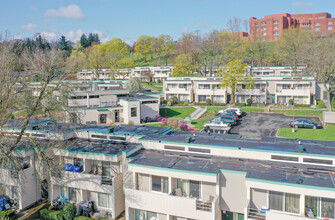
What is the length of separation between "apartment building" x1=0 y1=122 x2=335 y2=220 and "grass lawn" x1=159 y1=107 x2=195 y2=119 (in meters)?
27.7

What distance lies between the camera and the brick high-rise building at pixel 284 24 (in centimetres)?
11281

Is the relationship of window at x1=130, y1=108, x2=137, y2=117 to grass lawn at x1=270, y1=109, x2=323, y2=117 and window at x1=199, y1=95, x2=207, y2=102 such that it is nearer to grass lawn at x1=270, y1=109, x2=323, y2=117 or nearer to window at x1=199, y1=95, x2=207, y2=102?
window at x1=199, y1=95, x2=207, y2=102

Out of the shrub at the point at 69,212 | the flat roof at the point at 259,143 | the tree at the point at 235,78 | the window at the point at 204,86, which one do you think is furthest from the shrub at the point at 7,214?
the window at the point at 204,86

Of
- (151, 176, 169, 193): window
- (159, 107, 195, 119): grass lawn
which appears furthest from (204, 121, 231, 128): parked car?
(151, 176, 169, 193): window

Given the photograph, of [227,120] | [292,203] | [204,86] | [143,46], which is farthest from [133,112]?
[143,46]

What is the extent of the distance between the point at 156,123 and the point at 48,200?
25743 mm

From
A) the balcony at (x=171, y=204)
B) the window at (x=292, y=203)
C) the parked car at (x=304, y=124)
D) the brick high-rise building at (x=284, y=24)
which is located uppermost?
the brick high-rise building at (x=284, y=24)

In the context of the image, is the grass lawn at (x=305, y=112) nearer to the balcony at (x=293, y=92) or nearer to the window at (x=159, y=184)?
the balcony at (x=293, y=92)

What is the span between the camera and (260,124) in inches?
1716

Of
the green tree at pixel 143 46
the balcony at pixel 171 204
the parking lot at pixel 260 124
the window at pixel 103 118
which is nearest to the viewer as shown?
the balcony at pixel 171 204

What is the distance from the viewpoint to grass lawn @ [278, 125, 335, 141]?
1390 inches

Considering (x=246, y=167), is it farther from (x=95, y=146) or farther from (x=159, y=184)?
(x=95, y=146)

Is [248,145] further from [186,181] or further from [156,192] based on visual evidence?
[156,192]

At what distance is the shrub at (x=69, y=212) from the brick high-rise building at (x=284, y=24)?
109 m
